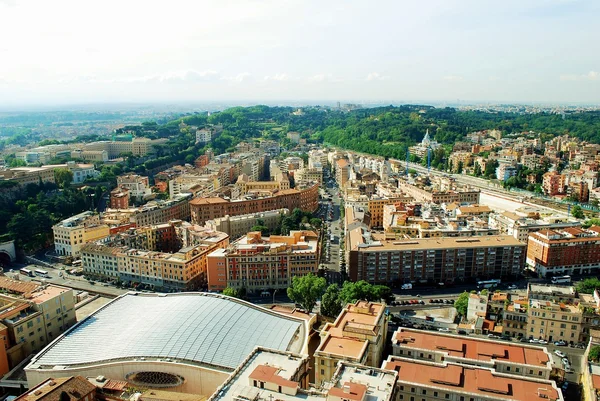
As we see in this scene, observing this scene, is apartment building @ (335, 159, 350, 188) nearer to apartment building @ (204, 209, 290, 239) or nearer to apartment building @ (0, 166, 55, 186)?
apartment building @ (204, 209, 290, 239)

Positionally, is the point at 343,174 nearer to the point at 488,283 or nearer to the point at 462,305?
the point at 488,283

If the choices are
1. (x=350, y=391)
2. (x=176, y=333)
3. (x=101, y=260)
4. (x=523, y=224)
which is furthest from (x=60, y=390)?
(x=523, y=224)

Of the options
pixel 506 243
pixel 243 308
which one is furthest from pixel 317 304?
pixel 506 243

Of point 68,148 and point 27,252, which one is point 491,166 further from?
point 68,148

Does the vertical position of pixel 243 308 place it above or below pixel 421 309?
above

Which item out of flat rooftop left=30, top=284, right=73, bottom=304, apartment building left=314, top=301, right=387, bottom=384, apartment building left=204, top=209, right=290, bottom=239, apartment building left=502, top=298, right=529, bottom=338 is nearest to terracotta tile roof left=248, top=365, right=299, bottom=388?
apartment building left=314, top=301, right=387, bottom=384

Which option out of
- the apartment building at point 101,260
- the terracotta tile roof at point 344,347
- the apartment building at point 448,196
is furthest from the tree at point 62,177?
the terracotta tile roof at point 344,347
